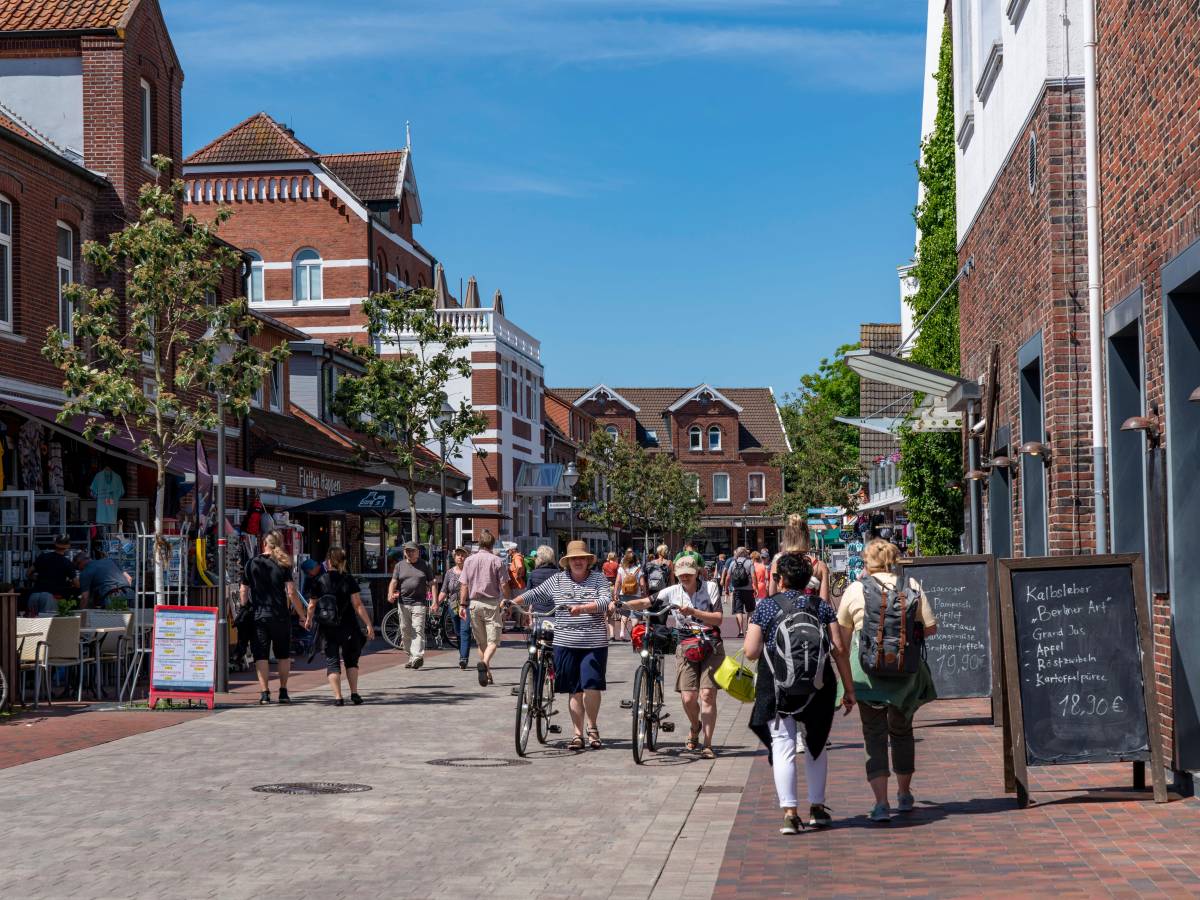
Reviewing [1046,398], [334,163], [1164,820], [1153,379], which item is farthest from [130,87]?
[334,163]

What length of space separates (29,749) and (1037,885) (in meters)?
9.11

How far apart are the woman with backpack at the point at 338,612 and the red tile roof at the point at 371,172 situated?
37.0 metres

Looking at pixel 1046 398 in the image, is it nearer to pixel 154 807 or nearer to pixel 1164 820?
pixel 1164 820

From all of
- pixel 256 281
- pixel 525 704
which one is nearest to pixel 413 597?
pixel 525 704

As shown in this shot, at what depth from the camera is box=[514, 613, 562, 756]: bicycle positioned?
13547 mm

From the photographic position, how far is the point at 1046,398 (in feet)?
44.5

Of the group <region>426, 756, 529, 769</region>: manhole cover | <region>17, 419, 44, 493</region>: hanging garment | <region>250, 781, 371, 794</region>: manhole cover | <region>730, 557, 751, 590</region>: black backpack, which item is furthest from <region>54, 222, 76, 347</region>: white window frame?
<region>730, 557, 751, 590</region>: black backpack

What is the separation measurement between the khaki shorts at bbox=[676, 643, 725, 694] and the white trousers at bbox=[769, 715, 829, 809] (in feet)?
12.6

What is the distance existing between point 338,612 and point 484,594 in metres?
4.94

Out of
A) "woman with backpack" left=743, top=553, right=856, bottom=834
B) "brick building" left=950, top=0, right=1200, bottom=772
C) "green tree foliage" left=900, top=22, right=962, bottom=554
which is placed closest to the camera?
"woman with backpack" left=743, top=553, right=856, bottom=834

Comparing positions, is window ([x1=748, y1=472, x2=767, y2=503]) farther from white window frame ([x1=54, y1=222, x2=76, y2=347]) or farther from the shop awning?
white window frame ([x1=54, y1=222, x2=76, y2=347])

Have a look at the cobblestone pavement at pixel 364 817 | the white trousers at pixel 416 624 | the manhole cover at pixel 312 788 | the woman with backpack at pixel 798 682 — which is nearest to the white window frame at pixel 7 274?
the white trousers at pixel 416 624

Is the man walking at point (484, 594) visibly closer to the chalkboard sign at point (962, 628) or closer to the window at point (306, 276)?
the chalkboard sign at point (962, 628)

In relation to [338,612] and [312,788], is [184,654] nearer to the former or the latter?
[338,612]
